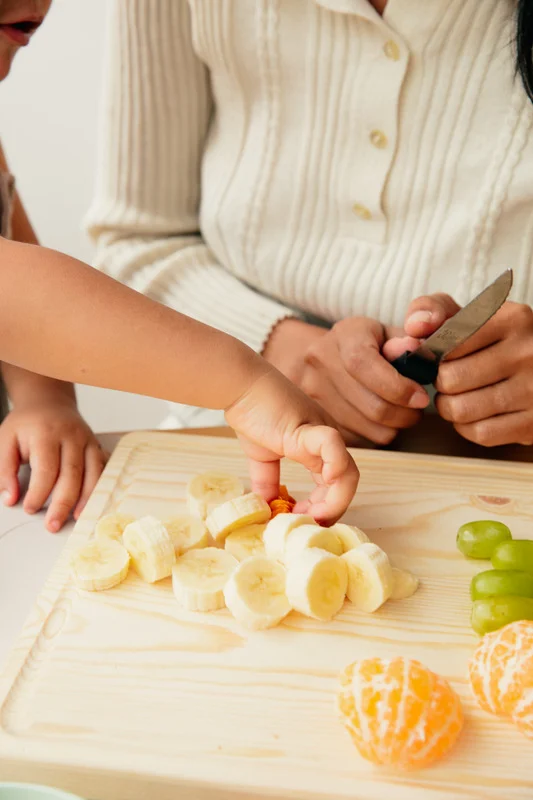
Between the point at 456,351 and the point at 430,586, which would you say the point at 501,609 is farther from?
the point at 456,351

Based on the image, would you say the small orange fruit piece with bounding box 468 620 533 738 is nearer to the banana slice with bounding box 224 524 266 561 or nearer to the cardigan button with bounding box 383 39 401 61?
the banana slice with bounding box 224 524 266 561

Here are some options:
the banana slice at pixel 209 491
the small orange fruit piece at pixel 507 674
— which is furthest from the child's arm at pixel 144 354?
the small orange fruit piece at pixel 507 674

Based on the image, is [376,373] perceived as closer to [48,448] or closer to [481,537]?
[481,537]

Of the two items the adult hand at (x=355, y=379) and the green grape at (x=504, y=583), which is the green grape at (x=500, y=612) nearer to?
the green grape at (x=504, y=583)

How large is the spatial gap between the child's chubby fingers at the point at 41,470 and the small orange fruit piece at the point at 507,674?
54 centimetres

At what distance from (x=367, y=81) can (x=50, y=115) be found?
1.46 metres

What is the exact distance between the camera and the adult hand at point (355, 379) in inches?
42.5

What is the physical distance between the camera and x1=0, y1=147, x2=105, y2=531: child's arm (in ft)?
3.35

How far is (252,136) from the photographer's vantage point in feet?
4.26

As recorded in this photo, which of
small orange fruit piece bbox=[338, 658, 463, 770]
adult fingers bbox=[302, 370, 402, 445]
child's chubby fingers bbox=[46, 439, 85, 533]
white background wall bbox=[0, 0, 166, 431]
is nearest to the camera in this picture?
small orange fruit piece bbox=[338, 658, 463, 770]

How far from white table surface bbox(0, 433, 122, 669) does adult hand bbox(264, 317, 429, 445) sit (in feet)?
1.30

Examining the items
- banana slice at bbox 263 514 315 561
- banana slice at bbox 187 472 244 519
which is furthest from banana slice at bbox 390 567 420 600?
banana slice at bbox 187 472 244 519

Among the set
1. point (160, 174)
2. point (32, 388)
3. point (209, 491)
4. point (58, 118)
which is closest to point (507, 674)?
point (209, 491)

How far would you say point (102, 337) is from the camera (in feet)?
2.57
